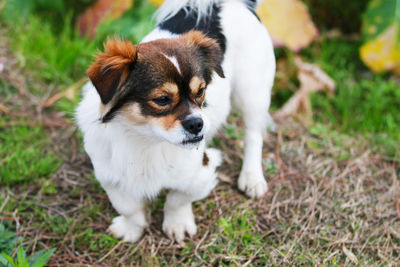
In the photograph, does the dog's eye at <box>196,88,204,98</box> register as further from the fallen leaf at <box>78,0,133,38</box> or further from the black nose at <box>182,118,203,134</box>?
the fallen leaf at <box>78,0,133,38</box>

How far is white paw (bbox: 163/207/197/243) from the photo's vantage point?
2887 millimetres

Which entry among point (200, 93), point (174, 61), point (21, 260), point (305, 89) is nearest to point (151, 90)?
point (174, 61)

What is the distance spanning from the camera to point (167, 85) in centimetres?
217

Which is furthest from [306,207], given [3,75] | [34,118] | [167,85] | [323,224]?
[3,75]

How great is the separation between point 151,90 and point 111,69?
8.5 inches

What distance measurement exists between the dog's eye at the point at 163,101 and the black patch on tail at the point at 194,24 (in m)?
0.79

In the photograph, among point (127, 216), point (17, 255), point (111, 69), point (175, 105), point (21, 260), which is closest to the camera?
point (111, 69)

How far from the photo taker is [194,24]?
2.90 meters

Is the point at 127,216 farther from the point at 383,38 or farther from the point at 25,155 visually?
the point at 383,38

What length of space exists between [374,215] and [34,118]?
2874 millimetres


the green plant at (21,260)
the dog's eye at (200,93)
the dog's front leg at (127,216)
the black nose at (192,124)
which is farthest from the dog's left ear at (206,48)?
the green plant at (21,260)

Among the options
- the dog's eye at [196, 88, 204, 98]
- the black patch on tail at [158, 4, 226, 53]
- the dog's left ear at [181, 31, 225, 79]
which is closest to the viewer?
the dog's eye at [196, 88, 204, 98]

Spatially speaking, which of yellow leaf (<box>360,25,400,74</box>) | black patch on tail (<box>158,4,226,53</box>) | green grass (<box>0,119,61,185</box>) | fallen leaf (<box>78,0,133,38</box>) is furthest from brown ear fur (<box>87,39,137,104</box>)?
yellow leaf (<box>360,25,400,74</box>)

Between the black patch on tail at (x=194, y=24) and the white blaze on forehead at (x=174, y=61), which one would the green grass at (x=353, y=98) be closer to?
the black patch on tail at (x=194, y=24)
